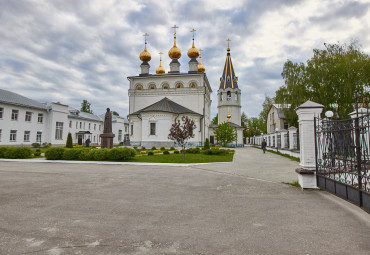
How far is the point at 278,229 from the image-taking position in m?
3.40

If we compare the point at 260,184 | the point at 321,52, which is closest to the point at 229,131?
the point at 321,52

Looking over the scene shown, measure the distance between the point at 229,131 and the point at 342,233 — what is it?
28.2m

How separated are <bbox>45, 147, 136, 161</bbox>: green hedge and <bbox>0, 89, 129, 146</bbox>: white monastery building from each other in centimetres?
1686

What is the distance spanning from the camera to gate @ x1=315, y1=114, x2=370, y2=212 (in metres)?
4.15

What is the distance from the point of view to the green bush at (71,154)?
47.4ft

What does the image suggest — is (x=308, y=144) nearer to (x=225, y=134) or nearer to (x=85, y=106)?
(x=225, y=134)

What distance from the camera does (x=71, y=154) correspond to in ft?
47.6

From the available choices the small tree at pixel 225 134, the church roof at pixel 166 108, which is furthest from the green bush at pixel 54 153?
the small tree at pixel 225 134

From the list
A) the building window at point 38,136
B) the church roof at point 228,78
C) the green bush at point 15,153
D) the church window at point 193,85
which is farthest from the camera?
the church roof at point 228,78

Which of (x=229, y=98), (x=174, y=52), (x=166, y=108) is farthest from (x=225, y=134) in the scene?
(x=174, y=52)

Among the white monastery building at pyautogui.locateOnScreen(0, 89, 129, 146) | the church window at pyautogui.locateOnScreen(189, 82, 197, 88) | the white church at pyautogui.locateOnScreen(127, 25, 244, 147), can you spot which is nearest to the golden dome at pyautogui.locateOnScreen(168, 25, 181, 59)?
the white church at pyautogui.locateOnScreen(127, 25, 244, 147)

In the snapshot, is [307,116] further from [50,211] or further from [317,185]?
[50,211]

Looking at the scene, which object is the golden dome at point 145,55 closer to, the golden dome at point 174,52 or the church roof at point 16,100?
the golden dome at point 174,52

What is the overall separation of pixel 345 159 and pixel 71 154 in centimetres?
1475
